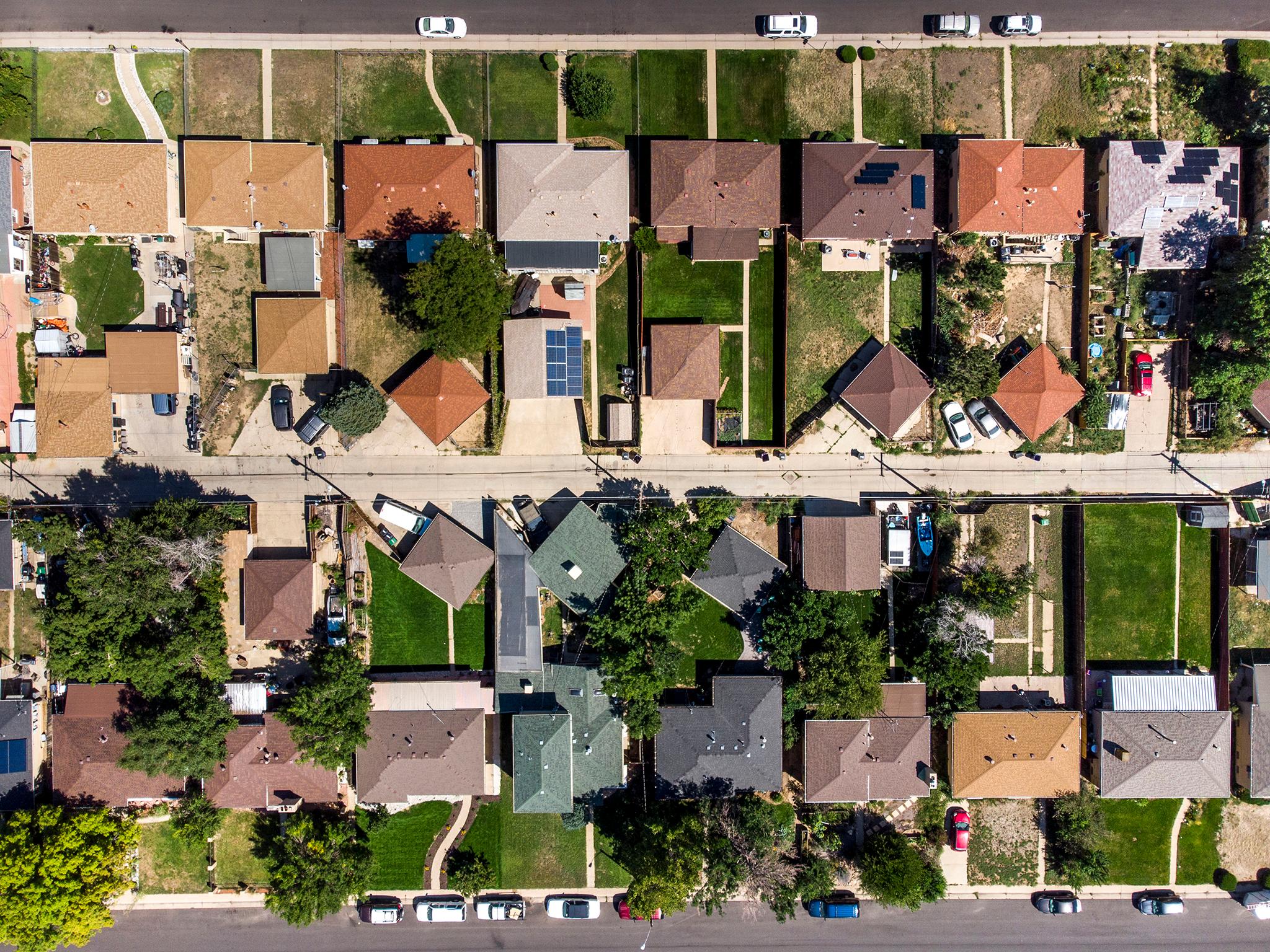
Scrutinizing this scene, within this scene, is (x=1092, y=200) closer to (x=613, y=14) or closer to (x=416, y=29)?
(x=613, y=14)

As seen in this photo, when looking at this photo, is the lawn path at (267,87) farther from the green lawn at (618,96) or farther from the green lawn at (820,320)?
the green lawn at (820,320)

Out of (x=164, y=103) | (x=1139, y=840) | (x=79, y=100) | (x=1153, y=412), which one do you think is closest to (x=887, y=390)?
(x=1153, y=412)

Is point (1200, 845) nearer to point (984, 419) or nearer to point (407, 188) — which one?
point (984, 419)

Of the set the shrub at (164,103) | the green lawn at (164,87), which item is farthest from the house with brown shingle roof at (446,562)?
the shrub at (164,103)

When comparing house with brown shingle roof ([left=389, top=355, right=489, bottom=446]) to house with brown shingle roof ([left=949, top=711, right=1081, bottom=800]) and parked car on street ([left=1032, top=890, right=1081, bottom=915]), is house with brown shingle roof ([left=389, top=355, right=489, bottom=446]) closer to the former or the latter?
house with brown shingle roof ([left=949, top=711, right=1081, bottom=800])

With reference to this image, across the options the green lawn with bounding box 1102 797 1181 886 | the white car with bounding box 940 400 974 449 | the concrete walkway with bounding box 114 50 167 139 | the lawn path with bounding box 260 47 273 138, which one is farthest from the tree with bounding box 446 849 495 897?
the concrete walkway with bounding box 114 50 167 139

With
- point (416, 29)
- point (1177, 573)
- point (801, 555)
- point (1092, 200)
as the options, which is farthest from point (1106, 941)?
point (416, 29)
